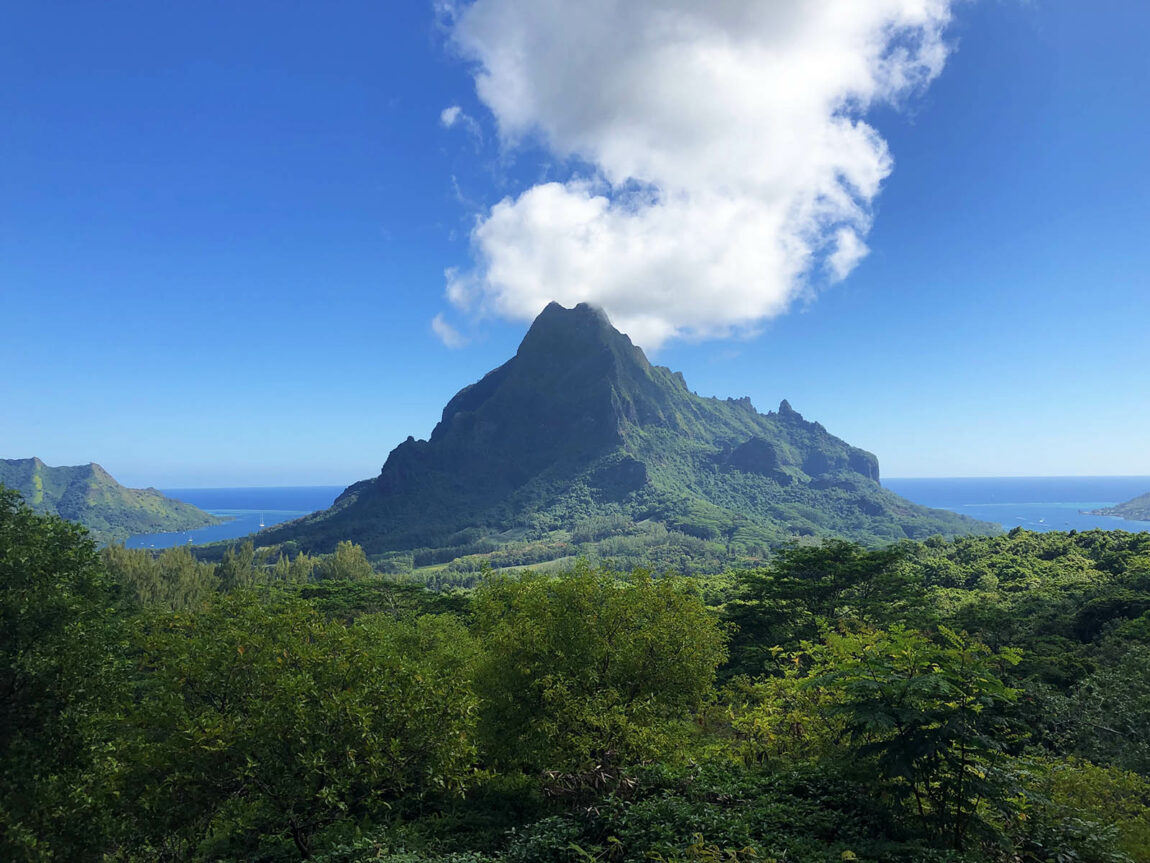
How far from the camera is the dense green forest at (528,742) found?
29.6 ft

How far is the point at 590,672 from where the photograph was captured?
14.5 m

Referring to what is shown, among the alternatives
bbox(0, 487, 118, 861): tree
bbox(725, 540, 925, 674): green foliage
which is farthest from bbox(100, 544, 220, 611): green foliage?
bbox(725, 540, 925, 674): green foliage

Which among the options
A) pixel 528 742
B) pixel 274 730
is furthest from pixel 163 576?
pixel 274 730

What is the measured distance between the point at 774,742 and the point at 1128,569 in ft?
118

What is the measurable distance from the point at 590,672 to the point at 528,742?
2469 mm

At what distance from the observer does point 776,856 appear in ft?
30.0

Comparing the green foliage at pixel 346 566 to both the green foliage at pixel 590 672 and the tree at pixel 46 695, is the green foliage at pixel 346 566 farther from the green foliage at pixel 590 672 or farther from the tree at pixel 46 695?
the green foliage at pixel 590 672

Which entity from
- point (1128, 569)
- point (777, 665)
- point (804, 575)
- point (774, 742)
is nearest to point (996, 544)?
point (1128, 569)

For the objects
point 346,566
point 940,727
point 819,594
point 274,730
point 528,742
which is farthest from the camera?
point 346,566

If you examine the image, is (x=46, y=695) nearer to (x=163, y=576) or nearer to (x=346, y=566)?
(x=163, y=576)

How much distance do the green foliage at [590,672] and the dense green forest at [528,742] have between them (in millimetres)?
83

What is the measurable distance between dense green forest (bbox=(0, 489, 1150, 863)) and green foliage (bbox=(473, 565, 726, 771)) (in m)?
0.08

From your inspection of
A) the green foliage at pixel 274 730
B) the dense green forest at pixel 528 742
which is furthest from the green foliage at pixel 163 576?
the green foliage at pixel 274 730

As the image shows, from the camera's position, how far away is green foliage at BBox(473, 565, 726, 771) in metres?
13.7
